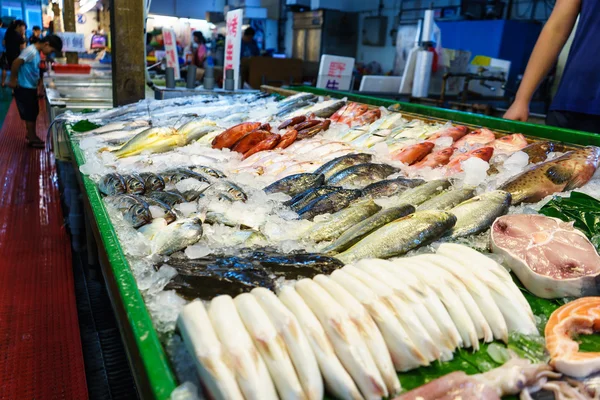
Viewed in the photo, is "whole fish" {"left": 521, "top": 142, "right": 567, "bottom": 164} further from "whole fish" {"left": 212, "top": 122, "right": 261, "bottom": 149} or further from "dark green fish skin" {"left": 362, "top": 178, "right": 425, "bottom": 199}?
"whole fish" {"left": 212, "top": 122, "right": 261, "bottom": 149}

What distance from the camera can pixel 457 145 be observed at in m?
3.43

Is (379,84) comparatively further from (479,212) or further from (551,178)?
(479,212)

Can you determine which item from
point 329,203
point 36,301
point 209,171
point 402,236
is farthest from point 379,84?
point 402,236

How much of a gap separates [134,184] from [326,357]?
187 cm

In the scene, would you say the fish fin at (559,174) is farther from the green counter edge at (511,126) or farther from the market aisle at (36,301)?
the market aisle at (36,301)

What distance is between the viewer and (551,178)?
8.43 feet

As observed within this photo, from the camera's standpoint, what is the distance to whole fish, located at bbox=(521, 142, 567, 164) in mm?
2996

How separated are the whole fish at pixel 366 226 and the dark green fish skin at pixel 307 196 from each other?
15.3 inches

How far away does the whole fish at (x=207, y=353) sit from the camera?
106 cm

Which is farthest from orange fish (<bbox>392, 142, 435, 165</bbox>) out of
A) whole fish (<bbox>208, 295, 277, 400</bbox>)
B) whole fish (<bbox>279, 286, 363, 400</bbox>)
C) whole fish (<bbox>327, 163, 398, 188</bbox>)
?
whole fish (<bbox>208, 295, 277, 400</bbox>)

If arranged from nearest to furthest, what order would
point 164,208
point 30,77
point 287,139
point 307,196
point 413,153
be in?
1. point 164,208
2. point 307,196
3. point 413,153
4. point 287,139
5. point 30,77

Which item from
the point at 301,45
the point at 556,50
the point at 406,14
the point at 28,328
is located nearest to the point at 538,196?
the point at 556,50

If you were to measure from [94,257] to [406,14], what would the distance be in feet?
59.3

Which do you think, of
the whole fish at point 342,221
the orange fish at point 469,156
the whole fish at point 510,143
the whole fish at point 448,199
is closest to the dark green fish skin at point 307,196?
the whole fish at point 342,221
